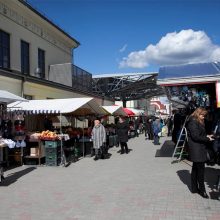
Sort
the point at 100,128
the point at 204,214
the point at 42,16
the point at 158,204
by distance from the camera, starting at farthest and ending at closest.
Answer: the point at 42,16 → the point at 100,128 → the point at 158,204 → the point at 204,214

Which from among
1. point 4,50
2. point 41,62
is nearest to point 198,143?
point 4,50

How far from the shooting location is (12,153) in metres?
12.8

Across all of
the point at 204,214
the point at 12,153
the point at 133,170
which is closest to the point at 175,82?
the point at 133,170

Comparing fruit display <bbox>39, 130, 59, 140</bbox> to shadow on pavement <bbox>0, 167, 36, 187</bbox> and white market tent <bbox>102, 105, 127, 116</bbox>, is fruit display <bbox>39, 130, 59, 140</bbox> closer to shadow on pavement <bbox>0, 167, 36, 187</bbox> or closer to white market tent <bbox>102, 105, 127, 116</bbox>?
shadow on pavement <bbox>0, 167, 36, 187</bbox>

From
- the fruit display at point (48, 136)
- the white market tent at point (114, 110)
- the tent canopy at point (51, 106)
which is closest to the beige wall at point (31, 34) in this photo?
the white market tent at point (114, 110)

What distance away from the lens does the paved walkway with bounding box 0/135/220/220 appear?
6.27m

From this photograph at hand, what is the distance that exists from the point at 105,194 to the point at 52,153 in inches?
196

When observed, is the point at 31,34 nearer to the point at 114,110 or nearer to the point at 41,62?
the point at 41,62

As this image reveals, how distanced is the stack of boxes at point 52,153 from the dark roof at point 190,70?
4443mm

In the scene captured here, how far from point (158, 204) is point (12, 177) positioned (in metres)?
4.98

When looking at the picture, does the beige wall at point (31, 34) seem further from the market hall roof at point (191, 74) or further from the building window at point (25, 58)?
the market hall roof at point (191, 74)

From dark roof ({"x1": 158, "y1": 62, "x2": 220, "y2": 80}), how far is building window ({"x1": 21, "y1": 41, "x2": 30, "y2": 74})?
38.1 ft

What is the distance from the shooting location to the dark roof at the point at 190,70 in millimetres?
10516

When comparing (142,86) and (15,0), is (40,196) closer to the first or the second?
(15,0)
